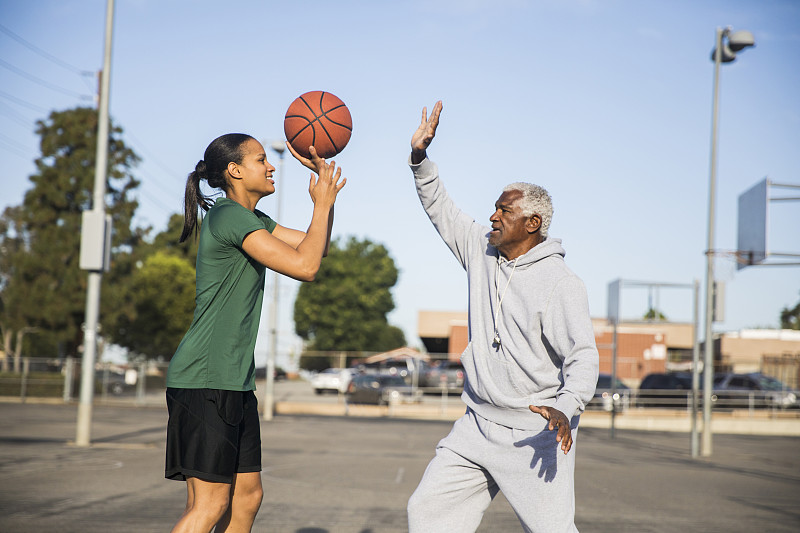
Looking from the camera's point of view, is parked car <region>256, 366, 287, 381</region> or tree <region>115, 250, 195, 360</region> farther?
parked car <region>256, 366, 287, 381</region>

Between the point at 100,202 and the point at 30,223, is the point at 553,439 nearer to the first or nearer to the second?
the point at 100,202

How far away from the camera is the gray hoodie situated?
11.4 feet

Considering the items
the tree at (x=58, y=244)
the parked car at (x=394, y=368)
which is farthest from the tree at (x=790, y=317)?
the tree at (x=58, y=244)

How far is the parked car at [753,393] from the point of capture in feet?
96.8

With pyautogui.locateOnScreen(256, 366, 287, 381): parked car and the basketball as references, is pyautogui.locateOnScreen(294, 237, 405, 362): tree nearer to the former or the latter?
pyautogui.locateOnScreen(256, 366, 287, 381): parked car

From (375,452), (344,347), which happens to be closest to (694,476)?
(375,452)

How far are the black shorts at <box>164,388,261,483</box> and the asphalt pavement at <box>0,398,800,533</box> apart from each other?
324 centimetres

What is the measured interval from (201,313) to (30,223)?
35.0m

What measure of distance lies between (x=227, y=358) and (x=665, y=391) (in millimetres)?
28799

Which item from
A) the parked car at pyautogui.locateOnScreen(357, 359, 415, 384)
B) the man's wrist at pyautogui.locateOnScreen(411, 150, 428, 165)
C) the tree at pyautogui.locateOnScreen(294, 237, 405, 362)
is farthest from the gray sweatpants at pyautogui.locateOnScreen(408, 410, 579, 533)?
the tree at pyautogui.locateOnScreen(294, 237, 405, 362)

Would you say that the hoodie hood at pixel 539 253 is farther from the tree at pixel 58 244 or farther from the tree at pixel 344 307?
the tree at pixel 344 307

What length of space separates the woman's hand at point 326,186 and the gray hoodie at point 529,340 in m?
0.81

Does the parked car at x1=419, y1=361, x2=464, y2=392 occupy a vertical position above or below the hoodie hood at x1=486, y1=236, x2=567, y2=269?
below

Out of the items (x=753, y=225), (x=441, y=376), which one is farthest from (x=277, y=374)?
(x=753, y=225)
